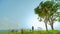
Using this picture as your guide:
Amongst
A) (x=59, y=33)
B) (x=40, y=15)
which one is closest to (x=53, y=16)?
(x=40, y=15)

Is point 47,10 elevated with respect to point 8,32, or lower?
elevated

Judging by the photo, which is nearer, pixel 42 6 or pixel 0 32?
pixel 0 32

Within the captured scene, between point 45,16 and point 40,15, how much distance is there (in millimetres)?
563

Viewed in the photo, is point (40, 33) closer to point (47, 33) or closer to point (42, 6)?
point (47, 33)

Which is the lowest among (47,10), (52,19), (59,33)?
(59,33)

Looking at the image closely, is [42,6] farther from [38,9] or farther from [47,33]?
[47,33]

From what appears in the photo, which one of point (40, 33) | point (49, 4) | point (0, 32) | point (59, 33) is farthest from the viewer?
point (49, 4)

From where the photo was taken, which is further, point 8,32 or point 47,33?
point 47,33

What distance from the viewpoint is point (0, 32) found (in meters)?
8.67

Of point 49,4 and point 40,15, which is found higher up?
point 49,4

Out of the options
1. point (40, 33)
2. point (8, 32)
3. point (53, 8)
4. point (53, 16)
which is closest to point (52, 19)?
point (53, 16)

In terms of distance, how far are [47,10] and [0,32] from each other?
23.9 ft

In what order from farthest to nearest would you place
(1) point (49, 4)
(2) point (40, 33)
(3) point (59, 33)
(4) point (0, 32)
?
(1) point (49, 4) → (3) point (59, 33) → (2) point (40, 33) → (4) point (0, 32)

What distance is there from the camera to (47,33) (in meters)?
9.66
